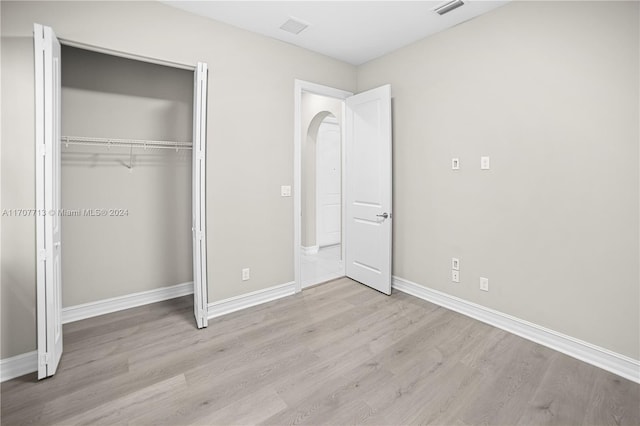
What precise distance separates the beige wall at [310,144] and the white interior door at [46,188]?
320 centimetres

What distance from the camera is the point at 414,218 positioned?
337 cm

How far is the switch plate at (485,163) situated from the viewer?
2.69m

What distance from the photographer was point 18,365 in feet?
6.63

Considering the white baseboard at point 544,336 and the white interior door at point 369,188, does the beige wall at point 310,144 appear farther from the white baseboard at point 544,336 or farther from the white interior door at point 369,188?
the white baseboard at point 544,336

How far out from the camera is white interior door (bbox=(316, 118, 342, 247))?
572cm

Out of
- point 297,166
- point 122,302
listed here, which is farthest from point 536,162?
point 122,302

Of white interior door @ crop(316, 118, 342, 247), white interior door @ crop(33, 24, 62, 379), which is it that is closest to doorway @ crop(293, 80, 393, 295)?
white interior door @ crop(316, 118, 342, 247)

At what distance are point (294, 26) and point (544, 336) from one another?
347 centimetres

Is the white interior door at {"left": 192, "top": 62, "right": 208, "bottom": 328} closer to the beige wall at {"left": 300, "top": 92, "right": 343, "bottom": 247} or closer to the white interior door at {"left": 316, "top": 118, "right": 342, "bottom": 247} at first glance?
the beige wall at {"left": 300, "top": 92, "right": 343, "bottom": 247}

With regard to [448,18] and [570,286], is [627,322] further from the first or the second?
[448,18]

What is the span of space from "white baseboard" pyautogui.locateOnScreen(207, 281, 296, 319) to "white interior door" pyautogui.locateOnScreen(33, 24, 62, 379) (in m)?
1.16

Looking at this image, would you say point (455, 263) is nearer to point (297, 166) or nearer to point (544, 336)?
point (544, 336)

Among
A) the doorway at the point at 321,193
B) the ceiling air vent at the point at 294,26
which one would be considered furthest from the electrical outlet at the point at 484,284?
the ceiling air vent at the point at 294,26

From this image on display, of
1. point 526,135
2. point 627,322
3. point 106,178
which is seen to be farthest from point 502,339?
point 106,178
